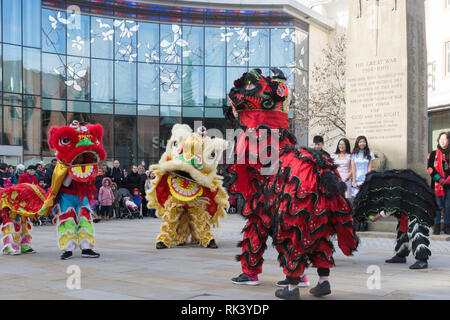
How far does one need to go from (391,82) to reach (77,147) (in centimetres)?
608

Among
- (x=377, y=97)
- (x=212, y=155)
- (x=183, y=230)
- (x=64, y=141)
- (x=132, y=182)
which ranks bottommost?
(x=183, y=230)

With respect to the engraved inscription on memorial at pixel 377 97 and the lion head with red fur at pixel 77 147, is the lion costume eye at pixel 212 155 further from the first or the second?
the engraved inscription on memorial at pixel 377 97

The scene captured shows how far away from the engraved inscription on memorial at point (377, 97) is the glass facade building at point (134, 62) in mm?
19331

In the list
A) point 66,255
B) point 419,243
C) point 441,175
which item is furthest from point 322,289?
point 441,175

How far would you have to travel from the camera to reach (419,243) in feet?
21.2

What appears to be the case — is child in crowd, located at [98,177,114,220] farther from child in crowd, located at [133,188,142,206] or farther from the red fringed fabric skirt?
the red fringed fabric skirt

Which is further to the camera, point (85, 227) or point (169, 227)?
point (169, 227)

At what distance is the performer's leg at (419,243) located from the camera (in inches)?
252

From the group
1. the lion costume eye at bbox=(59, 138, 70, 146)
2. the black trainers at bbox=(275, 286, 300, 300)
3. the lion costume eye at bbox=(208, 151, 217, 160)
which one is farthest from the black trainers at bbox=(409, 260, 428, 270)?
the lion costume eye at bbox=(59, 138, 70, 146)

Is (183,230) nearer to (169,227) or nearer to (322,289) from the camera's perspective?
(169,227)

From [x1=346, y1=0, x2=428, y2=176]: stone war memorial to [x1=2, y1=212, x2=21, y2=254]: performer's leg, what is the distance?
6.60 meters

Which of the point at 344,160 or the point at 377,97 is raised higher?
the point at 377,97

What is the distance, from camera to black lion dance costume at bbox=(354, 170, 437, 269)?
6441 mm
